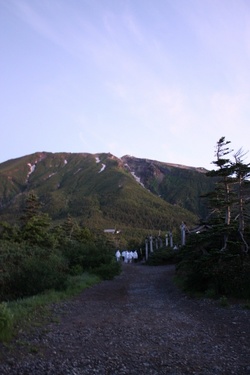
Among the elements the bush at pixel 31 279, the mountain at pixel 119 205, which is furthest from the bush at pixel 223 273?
Result: the mountain at pixel 119 205

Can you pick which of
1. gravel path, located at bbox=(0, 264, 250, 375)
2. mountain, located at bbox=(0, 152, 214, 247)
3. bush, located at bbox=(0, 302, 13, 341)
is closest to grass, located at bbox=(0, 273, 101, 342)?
bush, located at bbox=(0, 302, 13, 341)

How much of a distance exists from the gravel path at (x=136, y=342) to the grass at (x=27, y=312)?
11.9 inches

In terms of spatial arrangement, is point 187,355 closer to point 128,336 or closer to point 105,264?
point 128,336

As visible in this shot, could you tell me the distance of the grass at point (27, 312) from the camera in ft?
24.7

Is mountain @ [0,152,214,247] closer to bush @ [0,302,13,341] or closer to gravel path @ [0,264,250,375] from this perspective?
gravel path @ [0,264,250,375]

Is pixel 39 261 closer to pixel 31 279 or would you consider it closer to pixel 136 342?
pixel 31 279

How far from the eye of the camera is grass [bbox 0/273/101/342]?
24.7 ft

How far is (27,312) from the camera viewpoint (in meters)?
10.1

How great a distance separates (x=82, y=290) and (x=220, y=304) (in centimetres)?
730

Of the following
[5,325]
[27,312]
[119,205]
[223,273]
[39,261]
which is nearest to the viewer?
[5,325]

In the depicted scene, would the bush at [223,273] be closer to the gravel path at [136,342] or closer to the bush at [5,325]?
the gravel path at [136,342]

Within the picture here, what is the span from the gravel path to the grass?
30 cm

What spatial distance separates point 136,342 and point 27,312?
3.64 m

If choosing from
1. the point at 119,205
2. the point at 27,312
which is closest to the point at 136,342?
the point at 27,312
